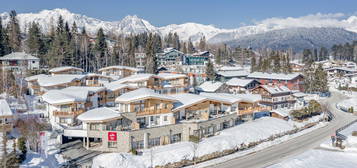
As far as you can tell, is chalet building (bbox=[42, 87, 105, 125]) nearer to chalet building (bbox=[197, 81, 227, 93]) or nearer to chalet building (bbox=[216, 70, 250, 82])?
chalet building (bbox=[197, 81, 227, 93])

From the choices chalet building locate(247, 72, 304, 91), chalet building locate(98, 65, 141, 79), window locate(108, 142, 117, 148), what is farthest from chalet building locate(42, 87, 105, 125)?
chalet building locate(247, 72, 304, 91)

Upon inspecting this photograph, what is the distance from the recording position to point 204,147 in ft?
102

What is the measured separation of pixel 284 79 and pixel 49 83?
165 ft

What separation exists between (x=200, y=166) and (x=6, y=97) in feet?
89.8

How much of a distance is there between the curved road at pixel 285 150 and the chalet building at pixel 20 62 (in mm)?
41967

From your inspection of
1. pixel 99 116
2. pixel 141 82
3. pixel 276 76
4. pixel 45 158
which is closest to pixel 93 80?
pixel 141 82

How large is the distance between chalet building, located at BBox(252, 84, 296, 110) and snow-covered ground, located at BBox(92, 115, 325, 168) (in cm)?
998

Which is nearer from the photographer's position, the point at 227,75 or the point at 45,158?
the point at 45,158

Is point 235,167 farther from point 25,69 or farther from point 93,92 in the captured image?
point 25,69

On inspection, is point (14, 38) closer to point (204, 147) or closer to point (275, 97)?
point (204, 147)

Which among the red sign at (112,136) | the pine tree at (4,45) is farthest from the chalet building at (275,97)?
the pine tree at (4,45)

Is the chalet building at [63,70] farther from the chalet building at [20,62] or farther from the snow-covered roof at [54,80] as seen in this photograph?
the chalet building at [20,62]

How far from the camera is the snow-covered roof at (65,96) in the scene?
3281 cm

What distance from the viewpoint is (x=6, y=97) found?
3884cm
